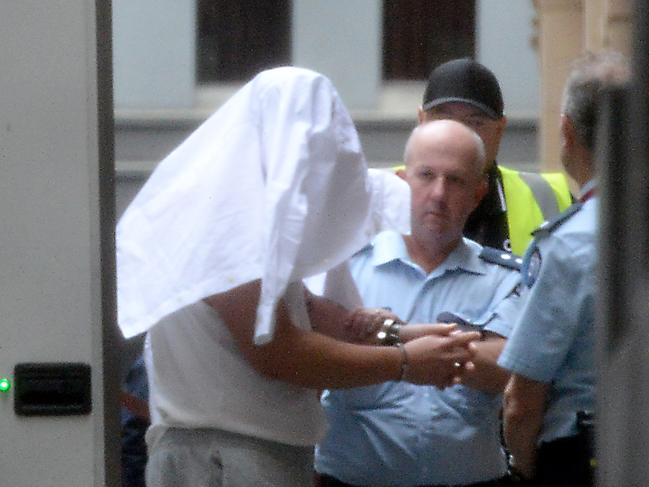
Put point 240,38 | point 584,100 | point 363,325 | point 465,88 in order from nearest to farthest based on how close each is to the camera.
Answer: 1. point 363,325
2. point 584,100
3. point 465,88
4. point 240,38

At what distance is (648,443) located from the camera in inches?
61.7

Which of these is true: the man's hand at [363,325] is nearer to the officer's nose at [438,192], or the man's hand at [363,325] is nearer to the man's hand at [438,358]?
the man's hand at [438,358]

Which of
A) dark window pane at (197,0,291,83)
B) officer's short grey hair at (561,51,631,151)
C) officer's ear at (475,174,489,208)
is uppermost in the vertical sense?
officer's short grey hair at (561,51,631,151)

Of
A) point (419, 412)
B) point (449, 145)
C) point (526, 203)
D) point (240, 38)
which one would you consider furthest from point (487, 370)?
point (240, 38)

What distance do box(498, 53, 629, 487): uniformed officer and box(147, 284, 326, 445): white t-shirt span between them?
41cm

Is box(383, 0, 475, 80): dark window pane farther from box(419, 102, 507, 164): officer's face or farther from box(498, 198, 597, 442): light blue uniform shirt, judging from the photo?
box(498, 198, 597, 442): light blue uniform shirt

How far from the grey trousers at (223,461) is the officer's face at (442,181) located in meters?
0.81

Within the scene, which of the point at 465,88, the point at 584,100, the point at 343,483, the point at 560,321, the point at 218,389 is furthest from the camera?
the point at 465,88

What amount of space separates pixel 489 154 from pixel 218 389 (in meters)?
1.39

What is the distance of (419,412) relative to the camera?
134 inches

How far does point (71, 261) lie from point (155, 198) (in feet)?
1.62

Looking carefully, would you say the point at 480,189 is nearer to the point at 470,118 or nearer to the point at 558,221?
the point at 470,118

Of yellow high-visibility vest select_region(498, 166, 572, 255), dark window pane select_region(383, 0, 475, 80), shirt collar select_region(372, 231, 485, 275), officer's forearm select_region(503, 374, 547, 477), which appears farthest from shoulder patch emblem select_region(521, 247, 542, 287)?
dark window pane select_region(383, 0, 475, 80)

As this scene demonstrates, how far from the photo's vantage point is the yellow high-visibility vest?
408cm
